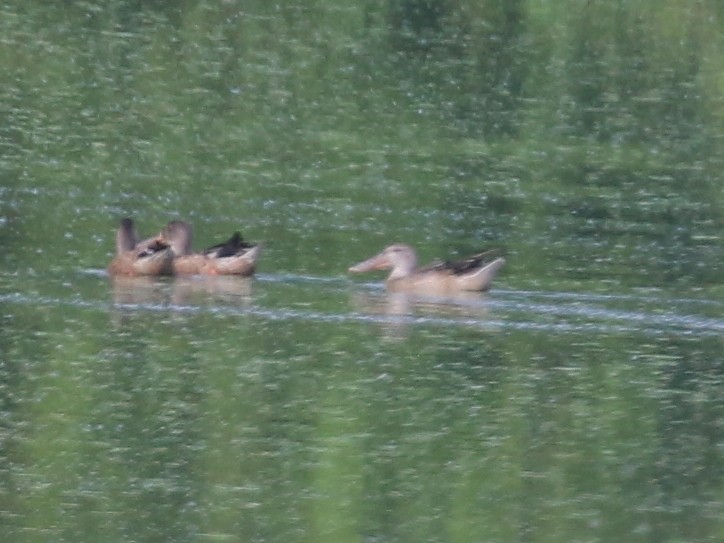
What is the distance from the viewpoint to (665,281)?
644 inches

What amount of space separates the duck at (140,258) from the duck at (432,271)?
1.23 meters

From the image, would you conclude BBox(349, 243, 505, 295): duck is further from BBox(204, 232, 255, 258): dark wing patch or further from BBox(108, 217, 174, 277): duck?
BBox(108, 217, 174, 277): duck

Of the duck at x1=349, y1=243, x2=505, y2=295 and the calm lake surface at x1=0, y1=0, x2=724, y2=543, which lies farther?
the duck at x1=349, y1=243, x2=505, y2=295

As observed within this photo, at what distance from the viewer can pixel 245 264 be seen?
52.8 feet

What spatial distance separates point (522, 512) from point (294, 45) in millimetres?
19179

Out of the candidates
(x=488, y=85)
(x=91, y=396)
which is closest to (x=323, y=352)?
(x=91, y=396)

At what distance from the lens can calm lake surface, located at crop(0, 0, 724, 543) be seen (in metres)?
10.7

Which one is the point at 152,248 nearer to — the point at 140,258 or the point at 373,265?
the point at 140,258

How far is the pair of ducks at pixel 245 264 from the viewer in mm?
15781

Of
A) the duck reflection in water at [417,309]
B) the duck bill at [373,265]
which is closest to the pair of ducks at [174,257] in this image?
the duck bill at [373,265]

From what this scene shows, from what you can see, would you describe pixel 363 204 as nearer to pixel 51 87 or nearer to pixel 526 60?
pixel 51 87

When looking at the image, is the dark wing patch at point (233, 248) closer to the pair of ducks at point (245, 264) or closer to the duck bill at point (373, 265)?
the pair of ducks at point (245, 264)

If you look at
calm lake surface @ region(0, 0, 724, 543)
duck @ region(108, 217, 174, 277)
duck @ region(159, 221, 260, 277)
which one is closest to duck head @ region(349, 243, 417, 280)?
calm lake surface @ region(0, 0, 724, 543)

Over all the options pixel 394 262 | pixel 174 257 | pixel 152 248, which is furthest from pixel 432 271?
pixel 152 248
